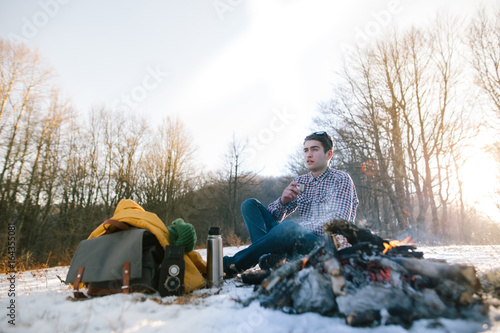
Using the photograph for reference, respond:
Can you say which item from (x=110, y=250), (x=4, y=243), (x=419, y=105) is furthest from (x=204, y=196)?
(x=110, y=250)

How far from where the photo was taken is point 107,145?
19.5m

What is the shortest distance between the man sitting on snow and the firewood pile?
25.7 inches

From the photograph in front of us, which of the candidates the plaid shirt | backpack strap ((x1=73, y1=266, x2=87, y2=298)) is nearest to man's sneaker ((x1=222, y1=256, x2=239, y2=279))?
the plaid shirt

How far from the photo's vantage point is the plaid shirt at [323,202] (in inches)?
108

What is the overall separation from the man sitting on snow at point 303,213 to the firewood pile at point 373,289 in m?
0.65

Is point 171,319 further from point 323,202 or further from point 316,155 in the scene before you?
point 316,155

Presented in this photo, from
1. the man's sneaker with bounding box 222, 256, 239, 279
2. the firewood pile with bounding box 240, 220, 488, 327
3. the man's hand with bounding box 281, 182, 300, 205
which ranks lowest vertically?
A: the man's sneaker with bounding box 222, 256, 239, 279

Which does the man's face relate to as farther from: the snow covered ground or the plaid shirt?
the snow covered ground

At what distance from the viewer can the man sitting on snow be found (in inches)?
105

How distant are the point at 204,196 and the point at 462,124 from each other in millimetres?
21603

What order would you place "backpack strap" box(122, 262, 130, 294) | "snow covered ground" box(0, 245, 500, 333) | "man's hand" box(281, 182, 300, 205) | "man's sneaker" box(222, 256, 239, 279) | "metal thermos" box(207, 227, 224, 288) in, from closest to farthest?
"snow covered ground" box(0, 245, 500, 333) < "backpack strap" box(122, 262, 130, 294) < "metal thermos" box(207, 227, 224, 288) < "man's sneaker" box(222, 256, 239, 279) < "man's hand" box(281, 182, 300, 205)

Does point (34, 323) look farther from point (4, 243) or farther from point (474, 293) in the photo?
point (4, 243)

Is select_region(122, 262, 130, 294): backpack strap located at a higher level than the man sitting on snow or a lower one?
lower

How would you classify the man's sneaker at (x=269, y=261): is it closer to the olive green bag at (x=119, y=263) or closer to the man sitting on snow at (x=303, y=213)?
the man sitting on snow at (x=303, y=213)
